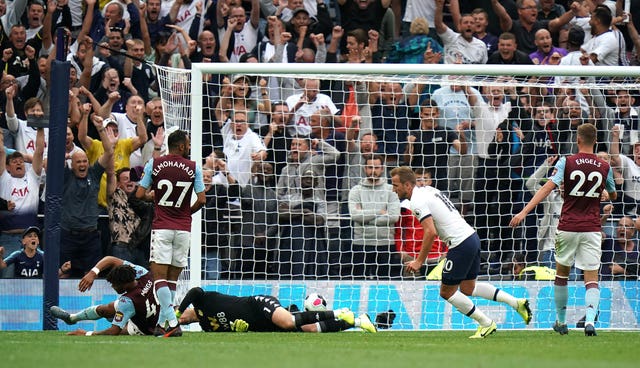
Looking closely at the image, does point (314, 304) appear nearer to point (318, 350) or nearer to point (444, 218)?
point (444, 218)

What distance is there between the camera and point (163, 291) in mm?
11805

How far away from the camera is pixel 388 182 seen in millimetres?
16344

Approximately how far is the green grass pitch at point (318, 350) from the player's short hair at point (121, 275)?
2.15ft

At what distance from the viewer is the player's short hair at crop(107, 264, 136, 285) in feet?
40.6

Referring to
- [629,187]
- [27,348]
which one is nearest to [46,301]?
[27,348]

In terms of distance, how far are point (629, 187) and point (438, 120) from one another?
2.96 metres

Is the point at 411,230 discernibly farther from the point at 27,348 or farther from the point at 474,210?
the point at 27,348

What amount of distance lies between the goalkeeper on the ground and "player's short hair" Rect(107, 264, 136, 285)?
81cm

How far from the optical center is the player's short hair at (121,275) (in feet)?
40.6

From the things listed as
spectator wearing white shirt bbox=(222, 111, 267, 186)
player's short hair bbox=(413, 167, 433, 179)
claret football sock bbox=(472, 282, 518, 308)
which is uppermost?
spectator wearing white shirt bbox=(222, 111, 267, 186)

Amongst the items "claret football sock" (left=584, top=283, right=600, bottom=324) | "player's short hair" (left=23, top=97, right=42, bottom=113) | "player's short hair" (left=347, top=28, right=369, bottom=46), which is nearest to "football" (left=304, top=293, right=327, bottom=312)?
"claret football sock" (left=584, top=283, right=600, bottom=324)

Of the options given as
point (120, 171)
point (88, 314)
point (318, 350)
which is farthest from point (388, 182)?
point (318, 350)

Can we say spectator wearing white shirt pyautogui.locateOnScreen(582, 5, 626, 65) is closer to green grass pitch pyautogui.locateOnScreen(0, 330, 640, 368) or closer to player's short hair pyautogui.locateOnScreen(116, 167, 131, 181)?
green grass pitch pyautogui.locateOnScreen(0, 330, 640, 368)

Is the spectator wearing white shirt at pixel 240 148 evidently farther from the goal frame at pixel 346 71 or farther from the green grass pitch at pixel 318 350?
the green grass pitch at pixel 318 350
